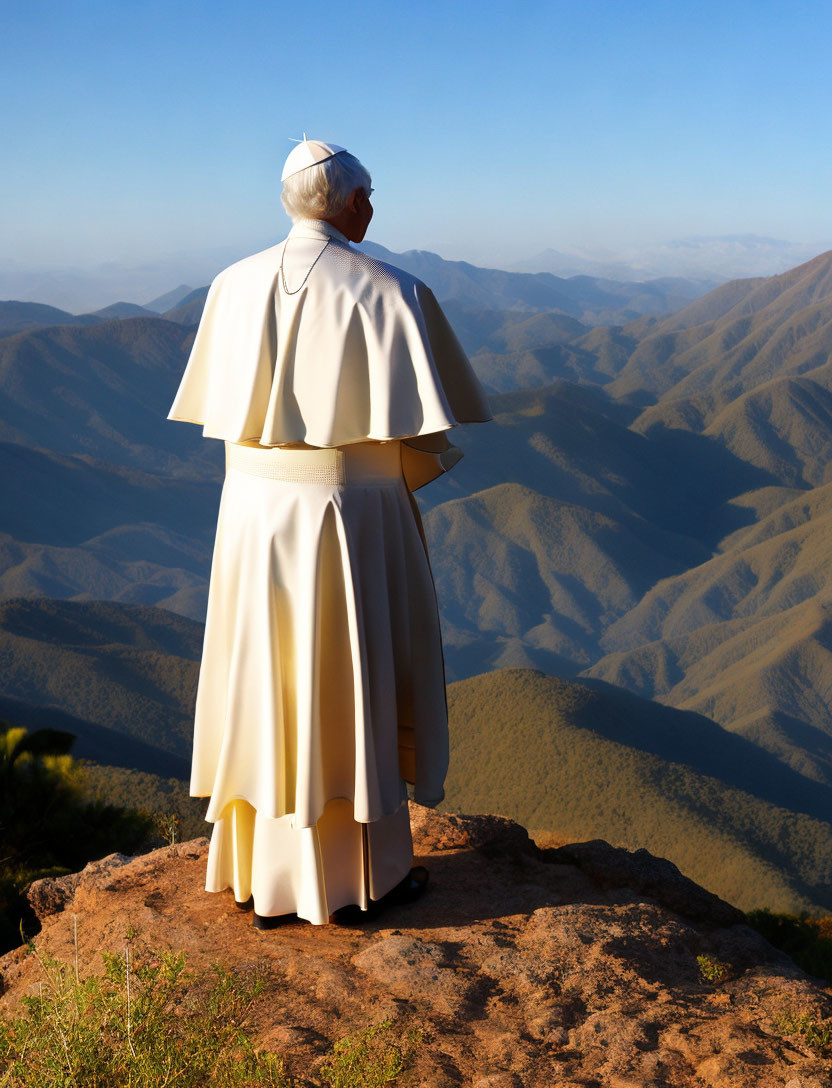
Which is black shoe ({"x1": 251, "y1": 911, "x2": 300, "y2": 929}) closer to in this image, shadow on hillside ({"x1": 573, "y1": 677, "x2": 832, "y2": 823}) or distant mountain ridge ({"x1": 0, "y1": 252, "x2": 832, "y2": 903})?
distant mountain ridge ({"x1": 0, "y1": 252, "x2": 832, "y2": 903})

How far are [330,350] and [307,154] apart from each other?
1.80ft

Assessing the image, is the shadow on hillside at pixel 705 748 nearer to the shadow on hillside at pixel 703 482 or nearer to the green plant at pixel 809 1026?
the green plant at pixel 809 1026

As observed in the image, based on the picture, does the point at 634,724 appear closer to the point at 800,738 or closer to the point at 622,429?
the point at 800,738

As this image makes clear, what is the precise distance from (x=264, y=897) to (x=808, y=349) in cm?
15558

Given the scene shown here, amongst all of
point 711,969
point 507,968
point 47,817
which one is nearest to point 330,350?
point 507,968

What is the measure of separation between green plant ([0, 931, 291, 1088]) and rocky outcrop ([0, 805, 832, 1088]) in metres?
0.11

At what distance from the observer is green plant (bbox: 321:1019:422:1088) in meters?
2.17

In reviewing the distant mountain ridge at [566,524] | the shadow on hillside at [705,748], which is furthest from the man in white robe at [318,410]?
the shadow on hillside at [705,748]

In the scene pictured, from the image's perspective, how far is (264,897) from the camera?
9.82ft

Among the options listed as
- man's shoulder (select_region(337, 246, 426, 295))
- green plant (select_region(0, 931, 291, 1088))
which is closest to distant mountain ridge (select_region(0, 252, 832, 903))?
green plant (select_region(0, 931, 291, 1088))

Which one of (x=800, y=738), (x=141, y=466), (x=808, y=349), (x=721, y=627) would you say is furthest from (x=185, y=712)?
(x=808, y=349)

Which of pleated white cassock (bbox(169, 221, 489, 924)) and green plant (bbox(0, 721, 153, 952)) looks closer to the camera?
pleated white cassock (bbox(169, 221, 489, 924))

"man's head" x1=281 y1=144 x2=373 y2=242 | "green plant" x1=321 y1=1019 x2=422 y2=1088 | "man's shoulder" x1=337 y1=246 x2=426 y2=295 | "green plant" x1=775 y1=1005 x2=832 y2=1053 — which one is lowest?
"green plant" x1=775 y1=1005 x2=832 y2=1053

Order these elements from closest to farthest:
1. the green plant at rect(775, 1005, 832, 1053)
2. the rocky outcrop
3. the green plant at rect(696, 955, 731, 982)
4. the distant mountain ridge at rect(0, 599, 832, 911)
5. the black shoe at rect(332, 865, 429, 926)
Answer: the rocky outcrop, the green plant at rect(775, 1005, 832, 1053), the green plant at rect(696, 955, 731, 982), the black shoe at rect(332, 865, 429, 926), the distant mountain ridge at rect(0, 599, 832, 911)
